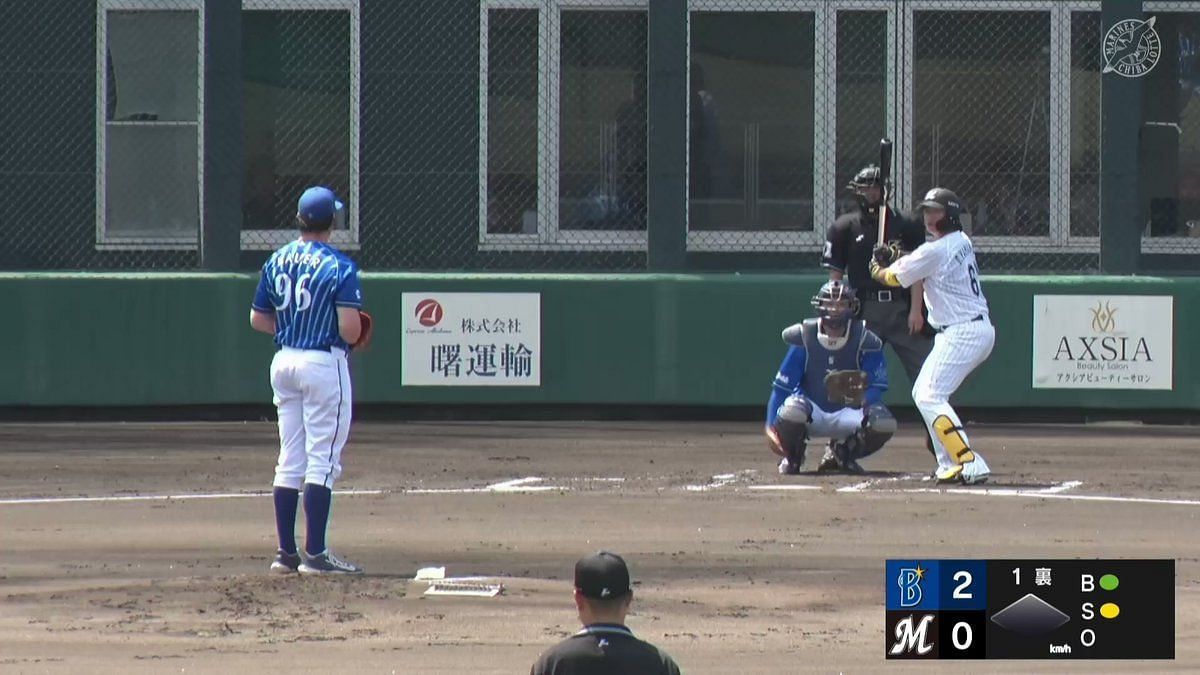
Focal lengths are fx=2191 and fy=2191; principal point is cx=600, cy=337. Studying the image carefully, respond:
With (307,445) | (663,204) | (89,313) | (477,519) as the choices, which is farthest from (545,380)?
(307,445)

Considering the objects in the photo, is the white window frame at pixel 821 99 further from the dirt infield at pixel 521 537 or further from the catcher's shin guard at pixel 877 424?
the catcher's shin guard at pixel 877 424

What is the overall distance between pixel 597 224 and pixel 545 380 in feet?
7.70

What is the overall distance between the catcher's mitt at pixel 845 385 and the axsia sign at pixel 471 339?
16.7 ft

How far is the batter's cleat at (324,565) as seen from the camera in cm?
1000

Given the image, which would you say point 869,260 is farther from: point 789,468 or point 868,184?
point 789,468

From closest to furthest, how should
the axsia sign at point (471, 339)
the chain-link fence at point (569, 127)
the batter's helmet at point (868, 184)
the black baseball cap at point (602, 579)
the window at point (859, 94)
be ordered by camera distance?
the black baseball cap at point (602, 579) → the batter's helmet at point (868, 184) → the axsia sign at point (471, 339) → the chain-link fence at point (569, 127) → the window at point (859, 94)

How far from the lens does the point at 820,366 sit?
45.5ft

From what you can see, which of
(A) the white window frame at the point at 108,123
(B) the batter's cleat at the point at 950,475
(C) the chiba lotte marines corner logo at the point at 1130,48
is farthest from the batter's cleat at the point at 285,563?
(C) the chiba lotte marines corner logo at the point at 1130,48

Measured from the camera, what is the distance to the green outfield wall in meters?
18.3

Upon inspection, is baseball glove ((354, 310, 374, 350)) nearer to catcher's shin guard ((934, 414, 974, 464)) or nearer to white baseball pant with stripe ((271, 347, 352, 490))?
white baseball pant with stripe ((271, 347, 352, 490))

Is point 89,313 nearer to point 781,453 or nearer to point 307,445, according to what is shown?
point 781,453

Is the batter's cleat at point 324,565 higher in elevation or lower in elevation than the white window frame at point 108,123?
lower

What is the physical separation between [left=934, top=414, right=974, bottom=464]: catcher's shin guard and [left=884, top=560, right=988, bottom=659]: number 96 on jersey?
219 inches

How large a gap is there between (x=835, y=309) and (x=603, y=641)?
8750 mm
